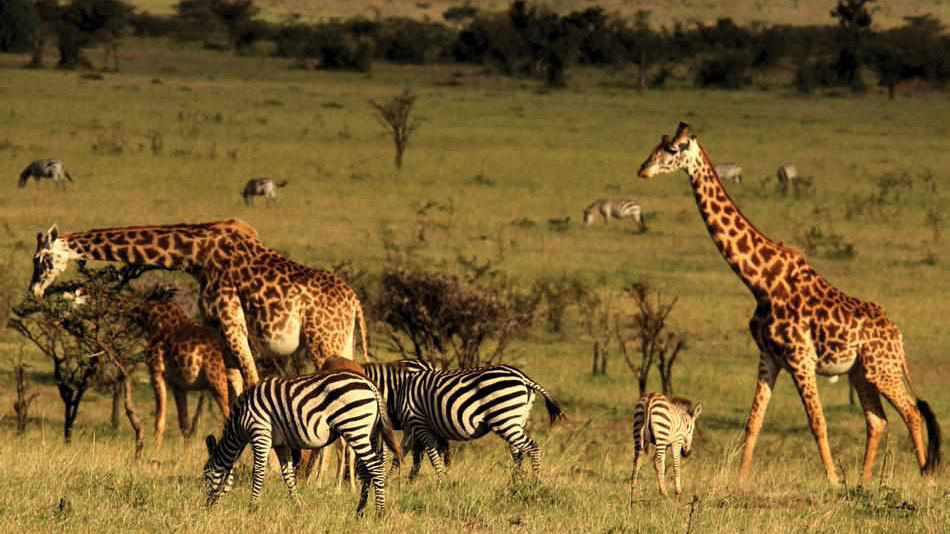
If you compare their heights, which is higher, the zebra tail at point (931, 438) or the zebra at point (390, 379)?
the zebra at point (390, 379)

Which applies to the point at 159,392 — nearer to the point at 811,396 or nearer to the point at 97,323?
the point at 97,323

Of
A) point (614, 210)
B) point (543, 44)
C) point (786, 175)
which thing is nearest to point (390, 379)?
point (614, 210)

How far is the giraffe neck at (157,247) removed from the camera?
44.5 ft

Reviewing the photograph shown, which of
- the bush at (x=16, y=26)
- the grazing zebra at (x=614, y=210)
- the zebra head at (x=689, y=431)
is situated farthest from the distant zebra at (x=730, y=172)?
the bush at (x=16, y=26)

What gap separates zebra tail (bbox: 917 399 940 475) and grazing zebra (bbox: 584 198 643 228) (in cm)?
2291

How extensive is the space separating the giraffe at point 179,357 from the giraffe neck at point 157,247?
7.94 ft

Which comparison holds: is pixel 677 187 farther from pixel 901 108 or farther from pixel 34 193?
pixel 901 108

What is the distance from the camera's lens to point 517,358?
23.4 metres

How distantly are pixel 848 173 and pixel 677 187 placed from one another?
677cm

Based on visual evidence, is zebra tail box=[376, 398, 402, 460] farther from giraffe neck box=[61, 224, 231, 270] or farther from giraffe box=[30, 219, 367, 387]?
giraffe neck box=[61, 224, 231, 270]

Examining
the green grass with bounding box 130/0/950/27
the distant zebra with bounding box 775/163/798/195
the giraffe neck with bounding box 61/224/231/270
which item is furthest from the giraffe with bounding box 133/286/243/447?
the green grass with bounding box 130/0/950/27

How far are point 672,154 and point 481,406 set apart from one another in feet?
9.94

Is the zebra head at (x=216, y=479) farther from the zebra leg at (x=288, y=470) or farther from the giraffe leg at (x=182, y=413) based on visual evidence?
the giraffe leg at (x=182, y=413)

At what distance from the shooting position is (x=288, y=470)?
35.1 ft
